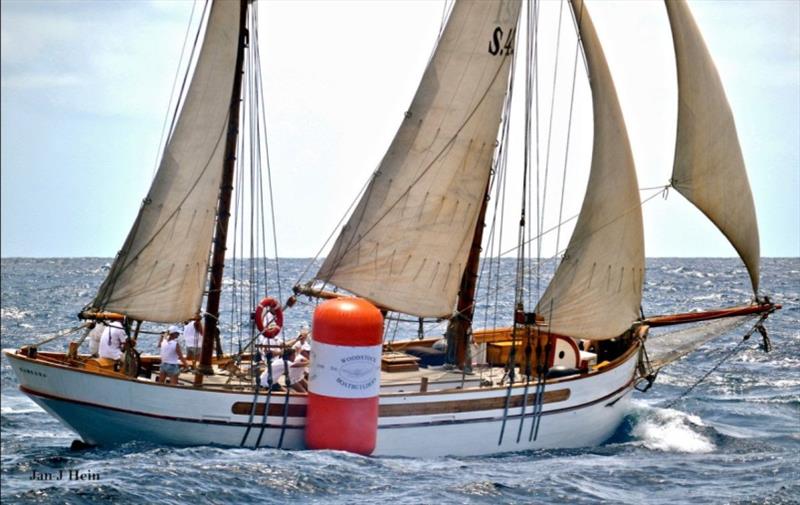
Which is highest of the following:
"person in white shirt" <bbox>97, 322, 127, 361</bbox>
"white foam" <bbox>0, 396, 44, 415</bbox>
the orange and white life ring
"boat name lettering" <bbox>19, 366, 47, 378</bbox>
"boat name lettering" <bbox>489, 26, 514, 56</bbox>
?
"boat name lettering" <bbox>489, 26, 514, 56</bbox>

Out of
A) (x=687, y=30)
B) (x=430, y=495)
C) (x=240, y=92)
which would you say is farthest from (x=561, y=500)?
(x=687, y=30)

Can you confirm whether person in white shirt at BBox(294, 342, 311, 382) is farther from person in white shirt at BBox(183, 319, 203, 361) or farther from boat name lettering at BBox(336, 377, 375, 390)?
person in white shirt at BBox(183, 319, 203, 361)

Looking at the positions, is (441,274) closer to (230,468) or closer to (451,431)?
(451,431)

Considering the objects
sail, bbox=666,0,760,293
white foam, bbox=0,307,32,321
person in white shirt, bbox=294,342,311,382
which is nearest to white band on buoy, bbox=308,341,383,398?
person in white shirt, bbox=294,342,311,382

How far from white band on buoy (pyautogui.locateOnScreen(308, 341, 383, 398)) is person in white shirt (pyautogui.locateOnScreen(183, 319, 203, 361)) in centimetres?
418

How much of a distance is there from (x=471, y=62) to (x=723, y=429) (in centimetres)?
1037

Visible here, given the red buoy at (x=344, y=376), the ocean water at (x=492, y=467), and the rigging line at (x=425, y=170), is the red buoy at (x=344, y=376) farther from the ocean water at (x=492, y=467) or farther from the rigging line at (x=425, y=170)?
the rigging line at (x=425, y=170)

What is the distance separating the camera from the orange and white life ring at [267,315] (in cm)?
2352

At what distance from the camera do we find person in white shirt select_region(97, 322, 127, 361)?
23594mm

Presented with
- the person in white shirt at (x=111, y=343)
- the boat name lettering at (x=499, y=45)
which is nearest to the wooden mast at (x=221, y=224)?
the person in white shirt at (x=111, y=343)

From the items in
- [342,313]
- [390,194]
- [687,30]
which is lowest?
[342,313]

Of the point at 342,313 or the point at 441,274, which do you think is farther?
the point at 441,274

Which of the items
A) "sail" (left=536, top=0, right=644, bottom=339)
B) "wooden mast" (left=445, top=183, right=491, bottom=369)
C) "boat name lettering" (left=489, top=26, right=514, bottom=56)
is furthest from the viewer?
"boat name lettering" (left=489, top=26, right=514, bottom=56)

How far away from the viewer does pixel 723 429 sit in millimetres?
27234
